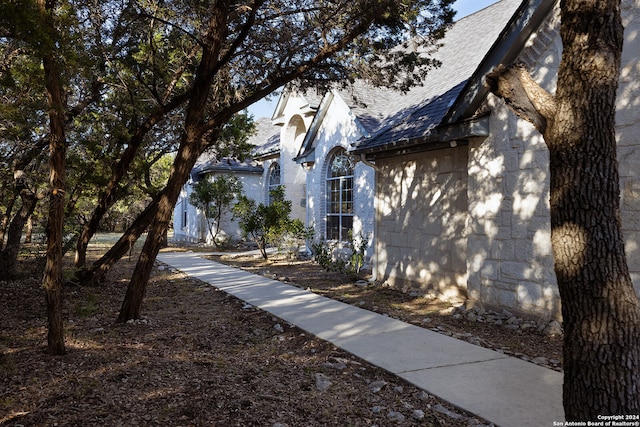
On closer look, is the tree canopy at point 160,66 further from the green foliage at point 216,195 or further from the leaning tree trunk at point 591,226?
the green foliage at point 216,195

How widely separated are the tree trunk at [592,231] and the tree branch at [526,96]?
0.26ft

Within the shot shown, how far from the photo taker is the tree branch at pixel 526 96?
2.71 metres

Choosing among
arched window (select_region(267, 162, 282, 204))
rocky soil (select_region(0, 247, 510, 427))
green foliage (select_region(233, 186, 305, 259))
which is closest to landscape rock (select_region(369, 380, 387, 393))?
rocky soil (select_region(0, 247, 510, 427))

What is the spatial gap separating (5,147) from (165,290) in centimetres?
439

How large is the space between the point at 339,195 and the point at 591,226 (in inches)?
479

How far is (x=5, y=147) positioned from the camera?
31.6ft

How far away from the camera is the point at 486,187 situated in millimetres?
7195

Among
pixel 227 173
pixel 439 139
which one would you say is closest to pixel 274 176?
pixel 227 173

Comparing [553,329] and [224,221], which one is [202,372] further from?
[224,221]

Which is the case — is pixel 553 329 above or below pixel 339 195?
below

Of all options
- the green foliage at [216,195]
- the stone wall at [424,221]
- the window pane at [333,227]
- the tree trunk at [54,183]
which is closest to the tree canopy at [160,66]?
the tree trunk at [54,183]

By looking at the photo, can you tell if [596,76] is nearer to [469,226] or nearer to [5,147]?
[469,226]

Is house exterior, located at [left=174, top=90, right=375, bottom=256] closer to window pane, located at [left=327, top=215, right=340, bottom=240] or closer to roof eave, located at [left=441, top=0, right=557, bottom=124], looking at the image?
window pane, located at [left=327, top=215, right=340, bottom=240]

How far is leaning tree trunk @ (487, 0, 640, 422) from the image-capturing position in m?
2.41
